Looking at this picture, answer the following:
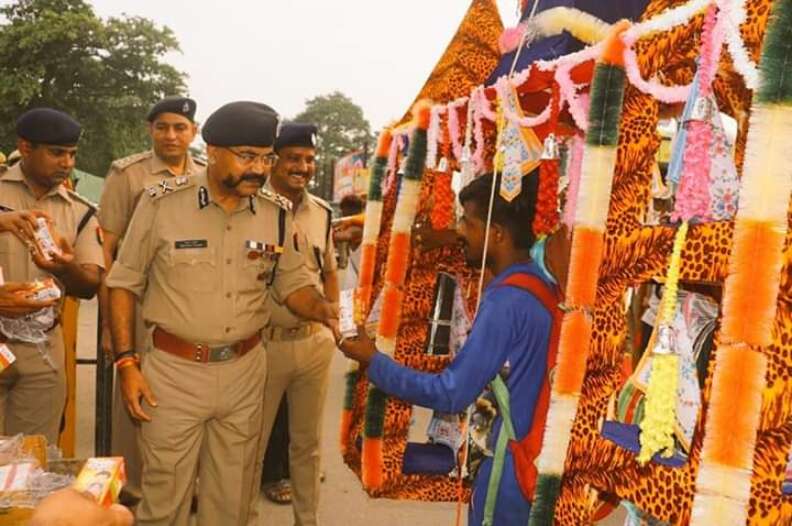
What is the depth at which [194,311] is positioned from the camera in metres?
2.68

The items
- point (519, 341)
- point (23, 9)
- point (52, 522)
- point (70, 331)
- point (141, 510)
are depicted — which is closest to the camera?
point (52, 522)

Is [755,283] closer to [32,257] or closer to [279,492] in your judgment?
[32,257]

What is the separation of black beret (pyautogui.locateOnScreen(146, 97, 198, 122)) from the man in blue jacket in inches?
93.1

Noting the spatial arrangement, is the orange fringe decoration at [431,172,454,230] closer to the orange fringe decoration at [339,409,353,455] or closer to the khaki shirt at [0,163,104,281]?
the orange fringe decoration at [339,409,353,455]

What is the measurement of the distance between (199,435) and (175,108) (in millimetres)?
2101

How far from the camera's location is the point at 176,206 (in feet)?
9.05

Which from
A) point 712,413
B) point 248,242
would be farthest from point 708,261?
point 248,242

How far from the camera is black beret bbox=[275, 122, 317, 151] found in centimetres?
362

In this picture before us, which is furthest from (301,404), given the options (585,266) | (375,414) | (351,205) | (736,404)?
(351,205)

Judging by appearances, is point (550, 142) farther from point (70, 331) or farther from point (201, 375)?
point (70, 331)

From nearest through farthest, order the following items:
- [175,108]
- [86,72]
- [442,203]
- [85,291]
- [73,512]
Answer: [73,512]
[442,203]
[85,291]
[175,108]
[86,72]

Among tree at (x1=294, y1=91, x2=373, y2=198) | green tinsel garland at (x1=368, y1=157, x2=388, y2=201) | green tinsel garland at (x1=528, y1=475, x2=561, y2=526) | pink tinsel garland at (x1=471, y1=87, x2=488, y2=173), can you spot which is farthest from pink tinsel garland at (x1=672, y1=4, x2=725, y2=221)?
tree at (x1=294, y1=91, x2=373, y2=198)

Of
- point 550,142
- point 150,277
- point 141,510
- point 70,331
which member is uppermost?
point 550,142

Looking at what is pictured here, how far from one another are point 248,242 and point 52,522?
1.70 m
